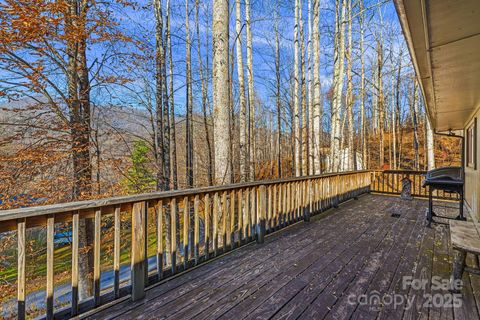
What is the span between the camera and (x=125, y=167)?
5598mm

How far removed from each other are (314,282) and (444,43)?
2463 mm

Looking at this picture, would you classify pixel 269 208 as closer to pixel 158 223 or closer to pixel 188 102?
pixel 158 223

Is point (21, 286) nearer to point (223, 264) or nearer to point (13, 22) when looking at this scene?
point (223, 264)

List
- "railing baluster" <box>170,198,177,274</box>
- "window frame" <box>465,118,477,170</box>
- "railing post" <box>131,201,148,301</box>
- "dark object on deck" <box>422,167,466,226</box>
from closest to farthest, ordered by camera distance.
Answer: "railing post" <box>131,201,148,301</box> → "railing baluster" <box>170,198,177,274</box> → "dark object on deck" <box>422,167,466,226</box> → "window frame" <box>465,118,477,170</box>

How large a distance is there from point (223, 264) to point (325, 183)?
11.9 feet

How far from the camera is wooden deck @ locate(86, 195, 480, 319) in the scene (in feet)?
6.14

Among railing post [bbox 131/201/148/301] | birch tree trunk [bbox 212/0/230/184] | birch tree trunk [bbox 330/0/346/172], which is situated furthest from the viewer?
birch tree trunk [bbox 330/0/346/172]

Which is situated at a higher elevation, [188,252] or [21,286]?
[21,286]

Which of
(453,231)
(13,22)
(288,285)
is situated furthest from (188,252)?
(13,22)

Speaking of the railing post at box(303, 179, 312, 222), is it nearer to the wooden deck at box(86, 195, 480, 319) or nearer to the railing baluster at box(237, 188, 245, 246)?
the wooden deck at box(86, 195, 480, 319)

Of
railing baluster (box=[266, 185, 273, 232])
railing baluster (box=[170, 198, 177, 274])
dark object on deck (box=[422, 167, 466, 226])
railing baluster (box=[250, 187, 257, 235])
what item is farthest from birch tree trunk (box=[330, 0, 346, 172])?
railing baluster (box=[170, 198, 177, 274])

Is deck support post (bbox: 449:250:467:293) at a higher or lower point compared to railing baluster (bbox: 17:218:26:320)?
lower

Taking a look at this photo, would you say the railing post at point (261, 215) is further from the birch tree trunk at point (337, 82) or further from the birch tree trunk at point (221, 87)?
the birch tree trunk at point (337, 82)

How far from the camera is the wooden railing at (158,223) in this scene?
5.36 ft
